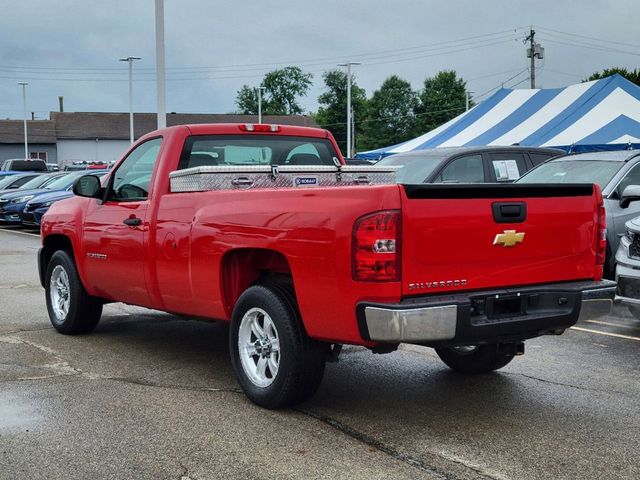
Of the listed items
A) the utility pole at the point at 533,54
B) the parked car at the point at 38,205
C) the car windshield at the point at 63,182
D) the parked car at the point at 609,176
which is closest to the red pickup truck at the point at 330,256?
the parked car at the point at 609,176

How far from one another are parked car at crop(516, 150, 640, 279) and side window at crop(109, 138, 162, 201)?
413 centimetres

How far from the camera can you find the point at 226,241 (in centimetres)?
530

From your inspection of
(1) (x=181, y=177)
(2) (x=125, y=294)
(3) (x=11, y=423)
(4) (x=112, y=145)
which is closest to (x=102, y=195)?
(2) (x=125, y=294)

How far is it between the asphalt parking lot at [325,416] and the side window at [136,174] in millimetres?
1326

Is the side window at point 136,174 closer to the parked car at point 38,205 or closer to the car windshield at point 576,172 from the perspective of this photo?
the car windshield at point 576,172

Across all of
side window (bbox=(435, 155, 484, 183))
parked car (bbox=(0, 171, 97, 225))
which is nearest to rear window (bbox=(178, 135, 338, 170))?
side window (bbox=(435, 155, 484, 183))

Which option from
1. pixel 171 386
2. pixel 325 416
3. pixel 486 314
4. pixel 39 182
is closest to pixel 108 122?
pixel 39 182

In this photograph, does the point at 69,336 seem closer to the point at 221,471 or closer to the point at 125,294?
the point at 125,294

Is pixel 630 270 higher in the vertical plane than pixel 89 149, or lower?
lower

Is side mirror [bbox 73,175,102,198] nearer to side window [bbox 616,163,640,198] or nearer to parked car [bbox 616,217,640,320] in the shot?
parked car [bbox 616,217,640,320]

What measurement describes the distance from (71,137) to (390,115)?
36.3 metres

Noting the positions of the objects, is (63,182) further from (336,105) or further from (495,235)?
(336,105)

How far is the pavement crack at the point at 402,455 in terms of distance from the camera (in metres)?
4.00

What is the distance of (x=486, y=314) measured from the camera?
15.1ft
